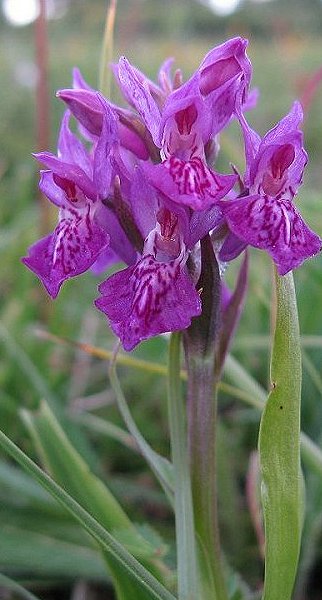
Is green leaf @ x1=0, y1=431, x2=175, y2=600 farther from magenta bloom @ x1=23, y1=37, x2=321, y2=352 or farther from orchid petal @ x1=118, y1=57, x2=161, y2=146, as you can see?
orchid petal @ x1=118, y1=57, x2=161, y2=146

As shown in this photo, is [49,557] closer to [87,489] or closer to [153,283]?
[87,489]

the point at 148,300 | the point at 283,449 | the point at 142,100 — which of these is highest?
the point at 142,100

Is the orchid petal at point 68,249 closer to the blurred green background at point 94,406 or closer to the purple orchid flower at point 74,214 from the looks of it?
the purple orchid flower at point 74,214

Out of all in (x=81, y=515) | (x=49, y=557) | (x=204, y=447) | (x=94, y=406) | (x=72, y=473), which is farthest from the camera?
(x=94, y=406)

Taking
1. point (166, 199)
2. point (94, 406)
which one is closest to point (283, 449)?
point (166, 199)

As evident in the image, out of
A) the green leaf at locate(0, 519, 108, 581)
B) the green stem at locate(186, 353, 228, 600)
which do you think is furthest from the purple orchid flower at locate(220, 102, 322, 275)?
the green leaf at locate(0, 519, 108, 581)

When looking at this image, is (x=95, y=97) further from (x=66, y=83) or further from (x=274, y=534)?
(x=66, y=83)
